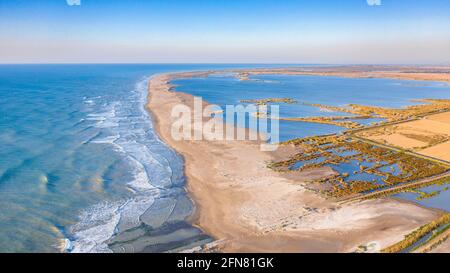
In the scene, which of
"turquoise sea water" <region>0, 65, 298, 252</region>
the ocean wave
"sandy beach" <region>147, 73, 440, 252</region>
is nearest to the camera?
"sandy beach" <region>147, 73, 440, 252</region>

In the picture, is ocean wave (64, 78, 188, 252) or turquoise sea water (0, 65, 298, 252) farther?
ocean wave (64, 78, 188, 252)

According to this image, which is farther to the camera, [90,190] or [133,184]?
[133,184]

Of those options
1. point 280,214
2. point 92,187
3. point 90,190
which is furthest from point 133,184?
point 280,214

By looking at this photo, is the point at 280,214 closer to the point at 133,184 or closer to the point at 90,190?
the point at 133,184

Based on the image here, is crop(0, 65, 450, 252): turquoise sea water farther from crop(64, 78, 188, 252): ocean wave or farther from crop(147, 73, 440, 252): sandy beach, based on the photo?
crop(147, 73, 440, 252): sandy beach

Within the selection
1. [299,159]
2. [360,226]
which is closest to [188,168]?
[299,159]

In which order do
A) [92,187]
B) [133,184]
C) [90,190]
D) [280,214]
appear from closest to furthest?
1. [280,214]
2. [90,190]
3. [92,187]
4. [133,184]

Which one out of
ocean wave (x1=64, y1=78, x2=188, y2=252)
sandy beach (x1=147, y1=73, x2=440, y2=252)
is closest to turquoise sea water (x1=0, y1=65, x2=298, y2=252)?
ocean wave (x1=64, y1=78, x2=188, y2=252)
